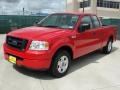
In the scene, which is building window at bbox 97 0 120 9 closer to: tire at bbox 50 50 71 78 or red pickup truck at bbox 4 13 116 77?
red pickup truck at bbox 4 13 116 77

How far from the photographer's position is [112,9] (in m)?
70.3

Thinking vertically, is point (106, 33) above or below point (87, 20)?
below

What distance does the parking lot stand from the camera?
579cm

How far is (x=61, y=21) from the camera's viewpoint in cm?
745

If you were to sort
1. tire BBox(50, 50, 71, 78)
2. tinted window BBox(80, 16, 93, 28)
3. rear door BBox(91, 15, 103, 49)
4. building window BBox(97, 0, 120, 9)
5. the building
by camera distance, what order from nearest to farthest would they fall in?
tire BBox(50, 50, 71, 78), tinted window BBox(80, 16, 93, 28), rear door BBox(91, 15, 103, 49), the building, building window BBox(97, 0, 120, 9)

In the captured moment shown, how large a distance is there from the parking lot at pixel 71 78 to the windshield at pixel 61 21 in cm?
137

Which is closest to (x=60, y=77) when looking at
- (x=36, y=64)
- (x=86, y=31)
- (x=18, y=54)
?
(x=36, y=64)

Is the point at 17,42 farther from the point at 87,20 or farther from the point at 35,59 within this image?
the point at 87,20

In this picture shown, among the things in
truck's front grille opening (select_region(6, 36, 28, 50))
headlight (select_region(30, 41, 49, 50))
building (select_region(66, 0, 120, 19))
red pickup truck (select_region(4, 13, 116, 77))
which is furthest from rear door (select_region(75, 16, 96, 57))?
building (select_region(66, 0, 120, 19))

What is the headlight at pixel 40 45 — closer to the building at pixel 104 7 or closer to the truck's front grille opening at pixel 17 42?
the truck's front grille opening at pixel 17 42

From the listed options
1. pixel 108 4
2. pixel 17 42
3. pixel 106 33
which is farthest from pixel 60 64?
pixel 108 4

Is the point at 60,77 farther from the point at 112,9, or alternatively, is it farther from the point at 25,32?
the point at 112,9

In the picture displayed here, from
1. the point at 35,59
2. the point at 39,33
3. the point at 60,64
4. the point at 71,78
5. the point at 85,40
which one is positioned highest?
the point at 39,33

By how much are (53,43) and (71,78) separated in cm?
111
